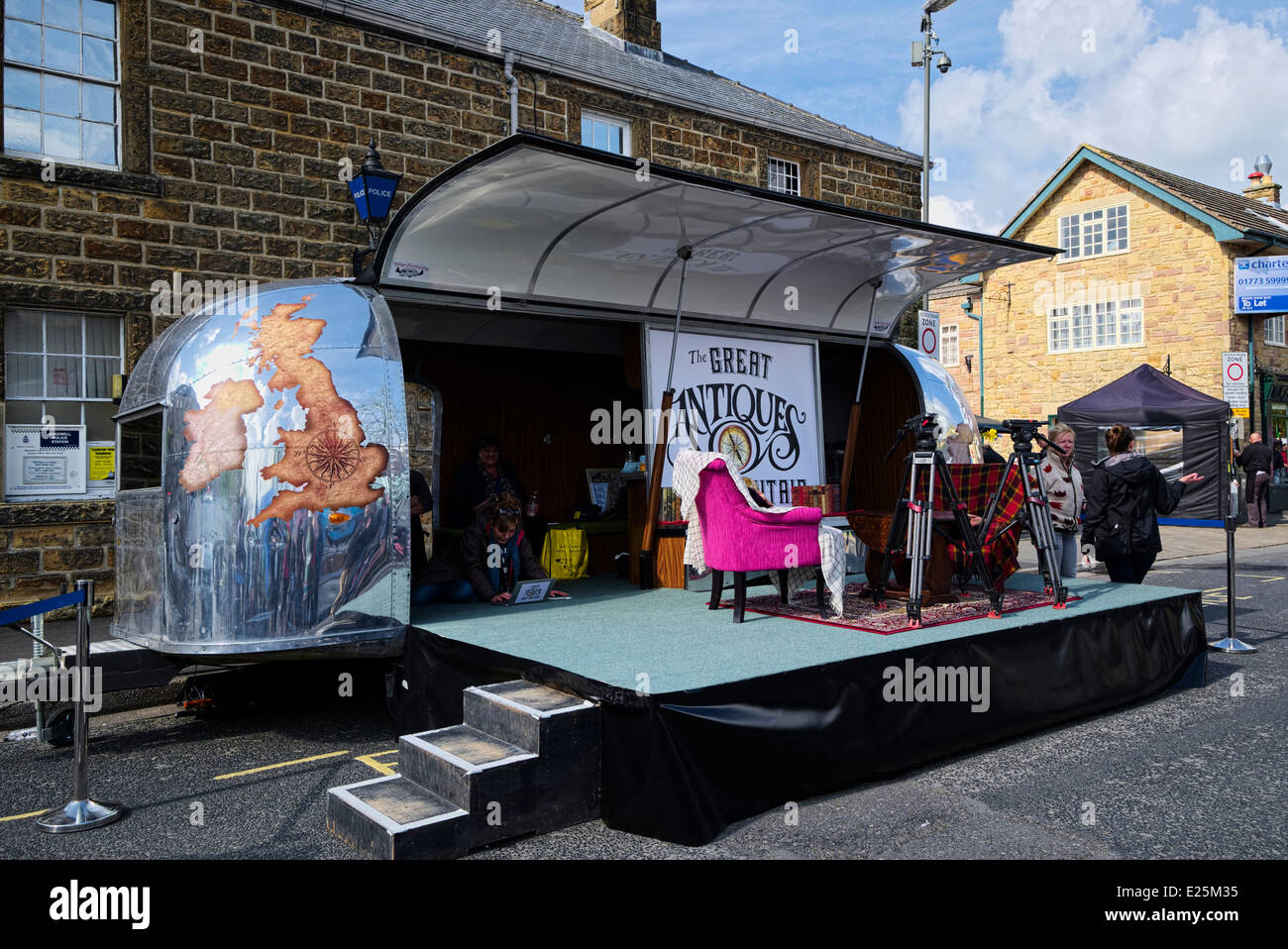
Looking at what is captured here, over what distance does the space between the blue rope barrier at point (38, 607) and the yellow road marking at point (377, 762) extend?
1.77 m

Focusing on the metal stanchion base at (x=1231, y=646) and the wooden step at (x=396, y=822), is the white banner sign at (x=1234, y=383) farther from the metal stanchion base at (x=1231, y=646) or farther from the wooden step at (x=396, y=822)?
the wooden step at (x=396, y=822)

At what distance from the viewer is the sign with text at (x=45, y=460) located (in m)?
9.41

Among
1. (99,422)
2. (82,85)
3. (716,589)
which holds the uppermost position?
(82,85)

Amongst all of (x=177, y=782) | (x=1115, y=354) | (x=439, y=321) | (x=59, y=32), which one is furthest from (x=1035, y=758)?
(x=1115, y=354)

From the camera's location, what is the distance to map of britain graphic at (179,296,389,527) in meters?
5.48

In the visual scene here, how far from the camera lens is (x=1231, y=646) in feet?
27.5

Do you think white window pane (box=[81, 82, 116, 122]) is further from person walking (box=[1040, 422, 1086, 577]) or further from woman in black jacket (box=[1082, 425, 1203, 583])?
woman in black jacket (box=[1082, 425, 1203, 583])

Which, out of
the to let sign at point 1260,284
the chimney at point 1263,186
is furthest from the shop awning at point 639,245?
the chimney at point 1263,186

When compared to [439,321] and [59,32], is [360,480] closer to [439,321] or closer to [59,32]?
[439,321]

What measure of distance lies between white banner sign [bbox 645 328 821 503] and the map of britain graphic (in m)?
3.10

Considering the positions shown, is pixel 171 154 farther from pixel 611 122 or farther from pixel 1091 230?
pixel 1091 230

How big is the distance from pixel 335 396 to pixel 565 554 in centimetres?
395

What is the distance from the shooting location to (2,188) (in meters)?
9.27

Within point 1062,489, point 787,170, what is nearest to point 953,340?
point 787,170
